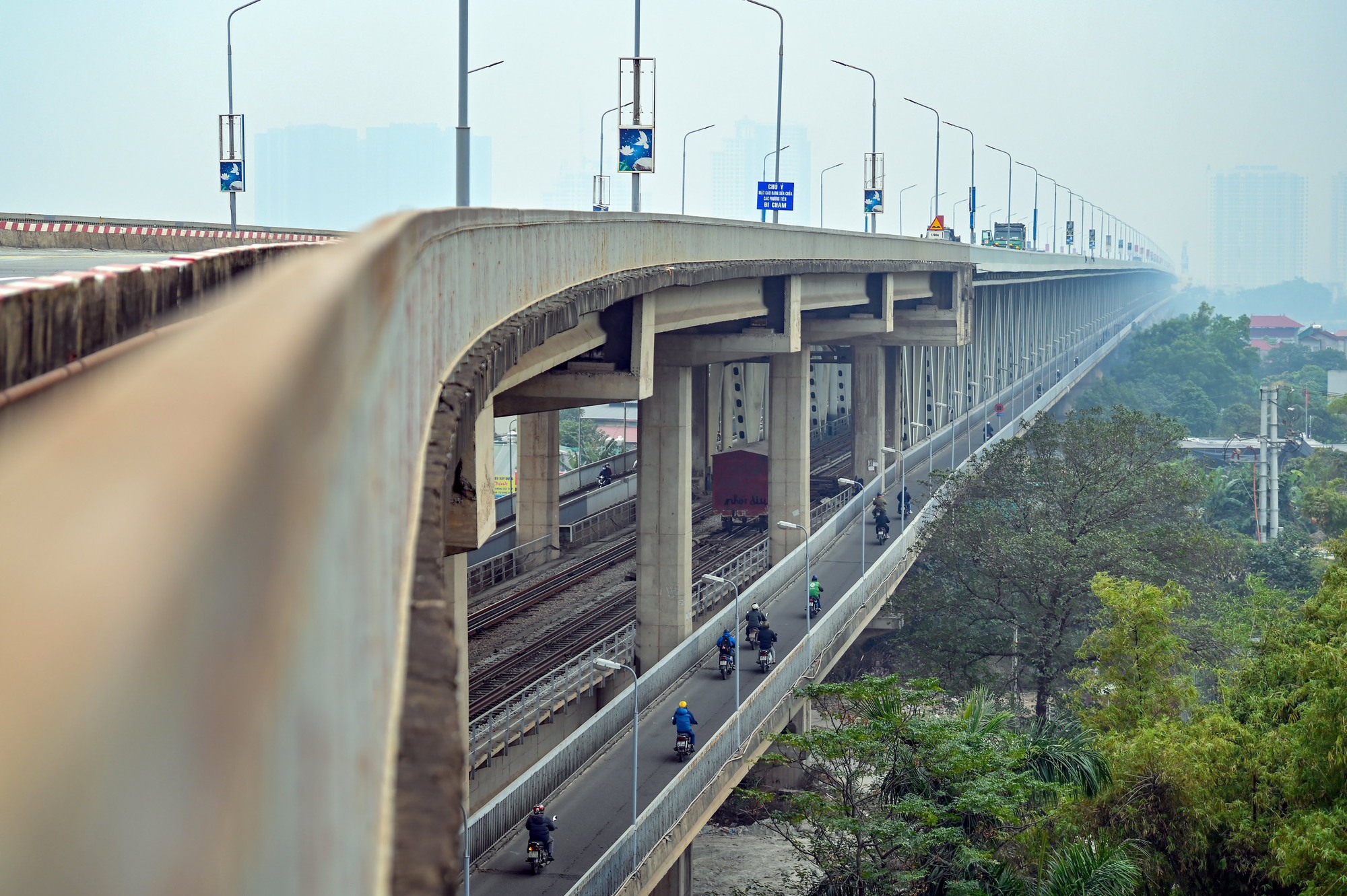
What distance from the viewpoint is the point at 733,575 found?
43.4m

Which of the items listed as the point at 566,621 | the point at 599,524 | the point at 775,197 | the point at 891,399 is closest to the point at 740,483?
the point at 599,524

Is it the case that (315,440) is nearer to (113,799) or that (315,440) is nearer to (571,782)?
(113,799)

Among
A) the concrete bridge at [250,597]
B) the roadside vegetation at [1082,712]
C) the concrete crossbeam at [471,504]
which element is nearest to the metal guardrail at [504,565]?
the roadside vegetation at [1082,712]

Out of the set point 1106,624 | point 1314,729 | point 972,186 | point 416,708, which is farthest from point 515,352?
point 972,186

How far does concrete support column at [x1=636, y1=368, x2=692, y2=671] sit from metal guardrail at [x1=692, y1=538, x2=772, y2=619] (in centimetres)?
264

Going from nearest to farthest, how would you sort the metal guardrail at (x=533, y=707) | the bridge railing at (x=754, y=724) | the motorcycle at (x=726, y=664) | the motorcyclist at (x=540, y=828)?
the bridge railing at (x=754, y=724) → the motorcyclist at (x=540, y=828) → the metal guardrail at (x=533, y=707) → the motorcycle at (x=726, y=664)

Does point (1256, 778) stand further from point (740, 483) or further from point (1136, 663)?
point (740, 483)

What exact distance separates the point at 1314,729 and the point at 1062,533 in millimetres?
26557

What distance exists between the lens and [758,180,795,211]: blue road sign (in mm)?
49562

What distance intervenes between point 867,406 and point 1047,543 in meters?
21.3

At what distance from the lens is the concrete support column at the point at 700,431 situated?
201ft

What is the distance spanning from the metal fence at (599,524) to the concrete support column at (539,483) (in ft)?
6.60

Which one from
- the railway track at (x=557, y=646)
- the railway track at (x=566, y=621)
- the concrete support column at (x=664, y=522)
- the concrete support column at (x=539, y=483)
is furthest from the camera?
the concrete support column at (x=539, y=483)

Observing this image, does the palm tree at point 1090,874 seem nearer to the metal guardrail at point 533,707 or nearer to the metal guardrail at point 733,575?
the metal guardrail at point 533,707
